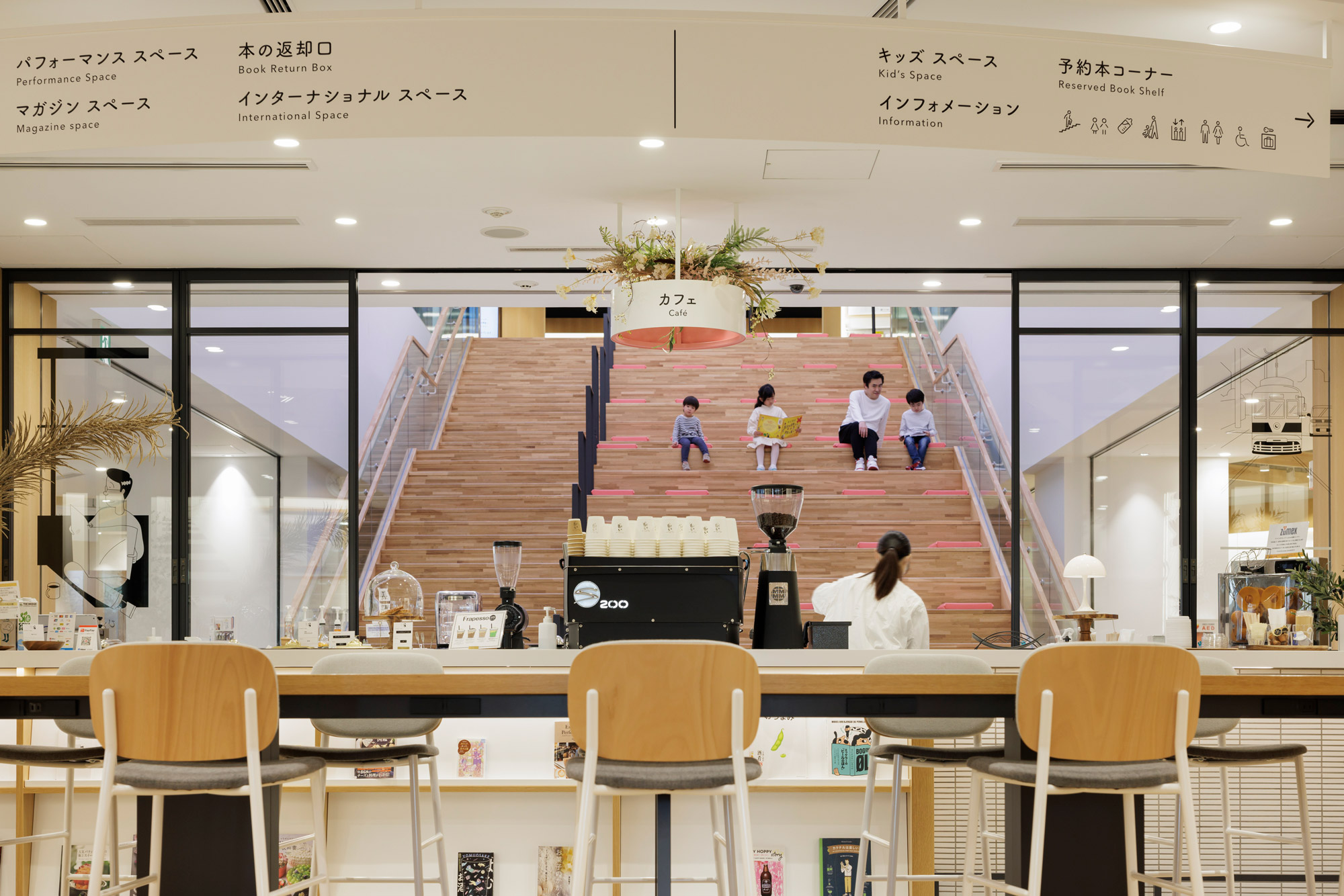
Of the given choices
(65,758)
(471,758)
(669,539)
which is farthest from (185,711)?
(669,539)

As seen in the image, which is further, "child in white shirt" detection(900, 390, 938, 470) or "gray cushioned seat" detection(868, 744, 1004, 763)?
"child in white shirt" detection(900, 390, 938, 470)

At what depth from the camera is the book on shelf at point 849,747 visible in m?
4.18

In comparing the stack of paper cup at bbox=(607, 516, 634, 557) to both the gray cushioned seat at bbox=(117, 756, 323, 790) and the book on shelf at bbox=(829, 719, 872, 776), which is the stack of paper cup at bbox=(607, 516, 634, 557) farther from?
A: the gray cushioned seat at bbox=(117, 756, 323, 790)

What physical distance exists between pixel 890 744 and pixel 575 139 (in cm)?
312

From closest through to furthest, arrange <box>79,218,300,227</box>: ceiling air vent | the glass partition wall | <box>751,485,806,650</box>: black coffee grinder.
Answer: <box>751,485,806,650</box>: black coffee grinder
<box>79,218,300,227</box>: ceiling air vent
the glass partition wall

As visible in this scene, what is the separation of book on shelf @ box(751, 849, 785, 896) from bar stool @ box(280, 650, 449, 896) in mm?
1243

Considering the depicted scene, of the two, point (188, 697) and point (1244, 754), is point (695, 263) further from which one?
point (188, 697)

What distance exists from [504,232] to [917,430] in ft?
18.0

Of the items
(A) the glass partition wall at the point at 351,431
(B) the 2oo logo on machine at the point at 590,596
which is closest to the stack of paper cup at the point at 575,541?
(B) the 2oo logo on machine at the point at 590,596

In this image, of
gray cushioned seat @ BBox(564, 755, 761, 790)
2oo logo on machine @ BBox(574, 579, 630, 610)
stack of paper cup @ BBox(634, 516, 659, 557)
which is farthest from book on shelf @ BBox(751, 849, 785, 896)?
gray cushioned seat @ BBox(564, 755, 761, 790)

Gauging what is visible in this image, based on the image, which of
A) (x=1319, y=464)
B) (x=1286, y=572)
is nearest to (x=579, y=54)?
(x=1286, y=572)

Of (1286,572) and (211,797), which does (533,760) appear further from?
(1286,572)

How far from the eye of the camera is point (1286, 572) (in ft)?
20.7

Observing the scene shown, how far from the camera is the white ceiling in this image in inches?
173
